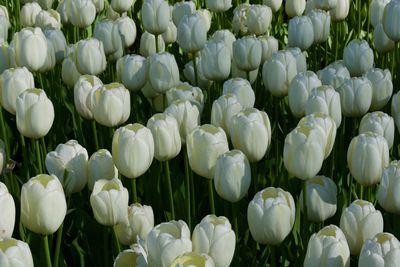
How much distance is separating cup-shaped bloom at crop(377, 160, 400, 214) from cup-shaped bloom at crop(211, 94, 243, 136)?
0.60 metres

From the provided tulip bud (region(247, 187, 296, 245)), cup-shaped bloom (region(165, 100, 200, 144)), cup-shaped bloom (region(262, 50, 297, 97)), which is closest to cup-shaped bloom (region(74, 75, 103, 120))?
cup-shaped bloom (region(165, 100, 200, 144))

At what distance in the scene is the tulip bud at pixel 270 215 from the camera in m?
1.95

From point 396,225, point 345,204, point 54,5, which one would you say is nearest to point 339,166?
point 345,204

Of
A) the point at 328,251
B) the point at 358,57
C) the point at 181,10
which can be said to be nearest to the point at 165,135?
the point at 328,251

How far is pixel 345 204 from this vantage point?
256cm

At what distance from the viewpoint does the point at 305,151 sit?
2172 millimetres

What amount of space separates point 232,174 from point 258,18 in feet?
5.31

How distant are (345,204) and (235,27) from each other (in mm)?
1603

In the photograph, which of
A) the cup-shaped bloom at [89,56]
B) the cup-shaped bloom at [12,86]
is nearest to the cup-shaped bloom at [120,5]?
the cup-shaped bloom at [89,56]

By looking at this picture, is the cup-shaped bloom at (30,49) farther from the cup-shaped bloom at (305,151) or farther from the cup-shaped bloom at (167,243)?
the cup-shaped bloom at (167,243)

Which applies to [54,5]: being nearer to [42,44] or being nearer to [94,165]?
[42,44]

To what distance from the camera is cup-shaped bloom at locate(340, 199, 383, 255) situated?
1.97 meters

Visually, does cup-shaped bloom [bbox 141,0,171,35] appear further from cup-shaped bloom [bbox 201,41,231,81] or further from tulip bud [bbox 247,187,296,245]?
tulip bud [bbox 247,187,296,245]

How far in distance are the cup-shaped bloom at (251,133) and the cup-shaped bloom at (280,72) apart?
575mm
